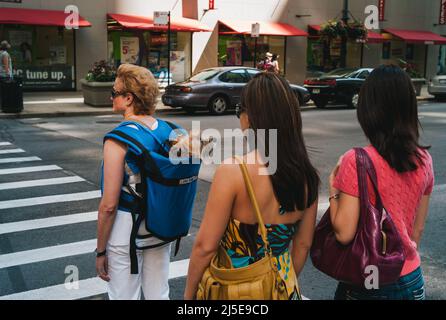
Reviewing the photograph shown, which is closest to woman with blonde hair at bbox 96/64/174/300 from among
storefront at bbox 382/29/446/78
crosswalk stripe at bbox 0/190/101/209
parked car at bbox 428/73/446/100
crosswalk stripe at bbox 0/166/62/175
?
crosswalk stripe at bbox 0/190/101/209

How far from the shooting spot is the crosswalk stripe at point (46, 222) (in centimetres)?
651

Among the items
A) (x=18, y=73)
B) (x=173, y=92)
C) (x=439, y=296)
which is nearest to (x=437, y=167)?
(x=439, y=296)

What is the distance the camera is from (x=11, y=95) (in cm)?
1698

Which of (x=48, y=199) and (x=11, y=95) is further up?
(x=11, y=95)

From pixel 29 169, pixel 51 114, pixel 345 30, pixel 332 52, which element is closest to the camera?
pixel 29 169

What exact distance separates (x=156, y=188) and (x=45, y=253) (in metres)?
3.15

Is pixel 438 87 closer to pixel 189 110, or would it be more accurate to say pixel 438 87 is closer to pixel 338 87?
pixel 338 87

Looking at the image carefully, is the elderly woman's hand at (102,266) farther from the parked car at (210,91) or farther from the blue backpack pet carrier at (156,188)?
the parked car at (210,91)

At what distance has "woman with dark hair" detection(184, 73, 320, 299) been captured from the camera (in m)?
2.36

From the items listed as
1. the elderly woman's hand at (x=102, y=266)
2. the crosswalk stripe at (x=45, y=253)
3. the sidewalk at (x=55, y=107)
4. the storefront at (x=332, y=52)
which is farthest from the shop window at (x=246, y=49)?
the elderly woman's hand at (x=102, y=266)

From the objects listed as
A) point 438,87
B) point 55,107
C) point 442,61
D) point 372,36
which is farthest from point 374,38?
point 55,107

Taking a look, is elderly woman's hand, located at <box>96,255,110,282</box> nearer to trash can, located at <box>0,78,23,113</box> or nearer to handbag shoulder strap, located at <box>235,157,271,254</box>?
handbag shoulder strap, located at <box>235,157,271,254</box>

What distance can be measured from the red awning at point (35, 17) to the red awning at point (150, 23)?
152 centimetres

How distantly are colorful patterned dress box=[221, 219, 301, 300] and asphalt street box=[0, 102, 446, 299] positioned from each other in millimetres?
2367
